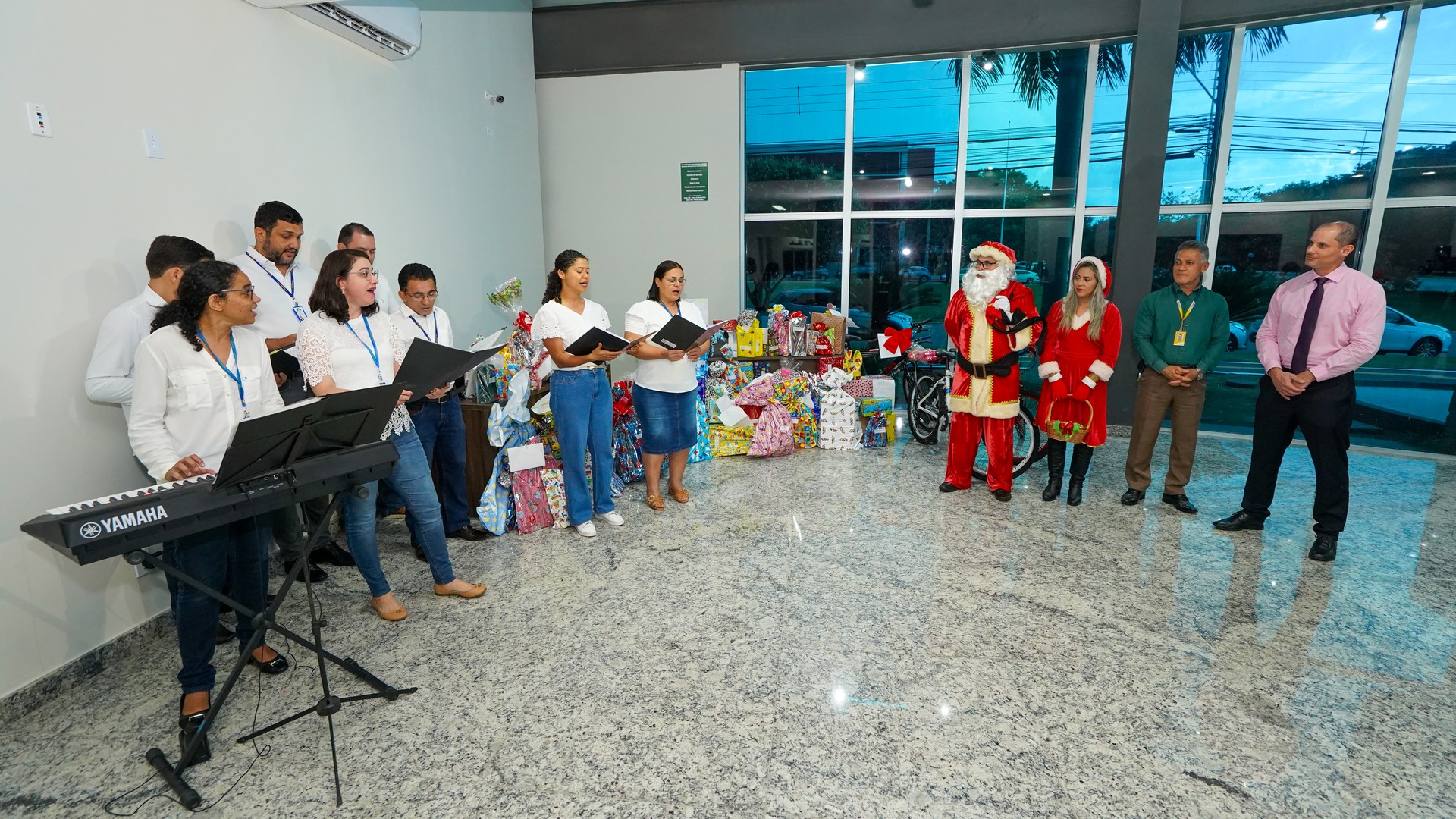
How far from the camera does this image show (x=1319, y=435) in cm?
335

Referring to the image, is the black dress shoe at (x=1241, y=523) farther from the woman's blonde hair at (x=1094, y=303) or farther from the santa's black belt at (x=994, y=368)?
the santa's black belt at (x=994, y=368)

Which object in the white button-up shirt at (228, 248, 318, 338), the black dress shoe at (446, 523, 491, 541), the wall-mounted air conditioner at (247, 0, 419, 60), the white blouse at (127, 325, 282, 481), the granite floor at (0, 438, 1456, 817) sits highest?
the wall-mounted air conditioner at (247, 0, 419, 60)

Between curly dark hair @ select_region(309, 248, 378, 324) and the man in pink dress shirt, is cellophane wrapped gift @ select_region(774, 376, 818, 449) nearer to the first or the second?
the man in pink dress shirt

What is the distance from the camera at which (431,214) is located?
15.8ft

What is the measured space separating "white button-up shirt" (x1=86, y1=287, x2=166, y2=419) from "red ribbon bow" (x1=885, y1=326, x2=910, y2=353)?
4.45 meters

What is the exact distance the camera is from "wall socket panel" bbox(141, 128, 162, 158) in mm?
2771

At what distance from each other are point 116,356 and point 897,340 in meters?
4.63

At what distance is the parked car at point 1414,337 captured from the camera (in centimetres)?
546

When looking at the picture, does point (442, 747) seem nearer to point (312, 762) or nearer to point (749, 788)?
point (312, 762)

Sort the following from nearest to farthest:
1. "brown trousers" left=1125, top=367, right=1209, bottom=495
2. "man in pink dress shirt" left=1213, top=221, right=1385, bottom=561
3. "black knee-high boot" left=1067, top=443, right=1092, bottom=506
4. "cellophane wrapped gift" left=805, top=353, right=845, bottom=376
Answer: "man in pink dress shirt" left=1213, top=221, right=1385, bottom=561 → "brown trousers" left=1125, top=367, right=1209, bottom=495 → "black knee-high boot" left=1067, top=443, right=1092, bottom=506 → "cellophane wrapped gift" left=805, top=353, right=845, bottom=376

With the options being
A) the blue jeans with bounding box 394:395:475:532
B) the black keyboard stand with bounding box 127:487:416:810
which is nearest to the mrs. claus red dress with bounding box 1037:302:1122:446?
the blue jeans with bounding box 394:395:475:532

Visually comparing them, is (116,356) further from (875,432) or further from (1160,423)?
(1160,423)

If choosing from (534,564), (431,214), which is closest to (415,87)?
(431,214)

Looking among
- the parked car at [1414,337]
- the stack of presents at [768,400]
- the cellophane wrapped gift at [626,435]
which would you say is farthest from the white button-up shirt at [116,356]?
the parked car at [1414,337]
